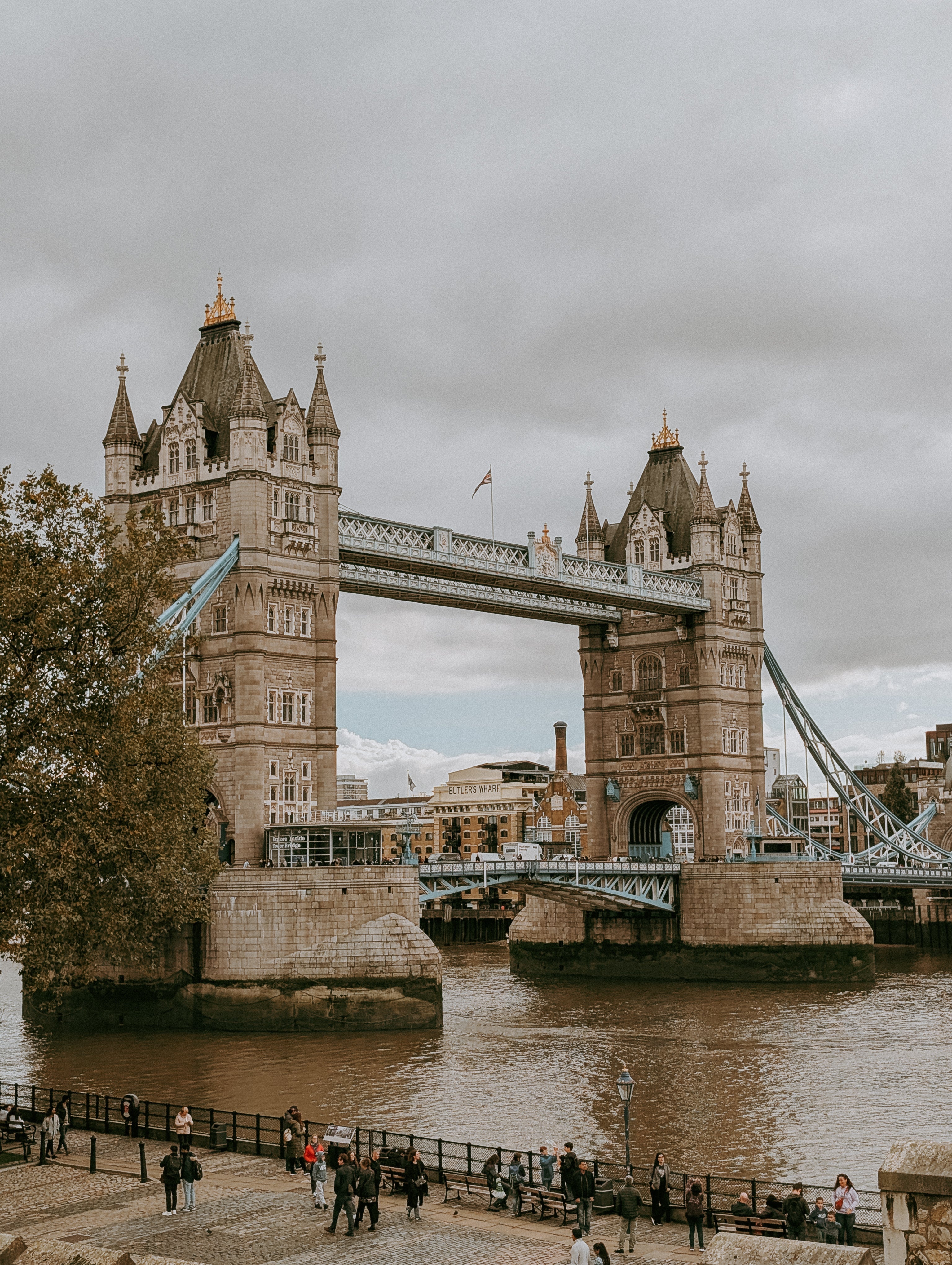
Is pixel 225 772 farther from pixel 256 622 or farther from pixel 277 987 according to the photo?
pixel 277 987

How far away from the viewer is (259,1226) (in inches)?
952

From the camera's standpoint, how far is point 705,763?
261 ft

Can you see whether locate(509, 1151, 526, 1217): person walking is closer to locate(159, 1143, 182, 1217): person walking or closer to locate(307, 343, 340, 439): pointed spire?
locate(159, 1143, 182, 1217): person walking

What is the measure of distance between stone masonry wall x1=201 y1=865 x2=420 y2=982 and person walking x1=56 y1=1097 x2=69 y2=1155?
2115 cm

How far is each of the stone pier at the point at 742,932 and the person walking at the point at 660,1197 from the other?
45.3 metres

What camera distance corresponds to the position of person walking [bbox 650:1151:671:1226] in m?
25.4

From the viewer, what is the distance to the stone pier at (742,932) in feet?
228

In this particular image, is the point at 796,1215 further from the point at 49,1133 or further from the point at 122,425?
the point at 122,425

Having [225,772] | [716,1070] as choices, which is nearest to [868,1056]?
[716,1070]

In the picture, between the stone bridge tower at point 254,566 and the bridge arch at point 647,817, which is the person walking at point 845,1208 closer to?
the stone bridge tower at point 254,566

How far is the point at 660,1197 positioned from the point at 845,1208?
3.55 m

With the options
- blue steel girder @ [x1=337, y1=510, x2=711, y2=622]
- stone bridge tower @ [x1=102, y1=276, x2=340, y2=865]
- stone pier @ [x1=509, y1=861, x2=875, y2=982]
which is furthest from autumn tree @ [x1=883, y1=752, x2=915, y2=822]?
stone bridge tower @ [x1=102, y1=276, x2=340, y2=865]

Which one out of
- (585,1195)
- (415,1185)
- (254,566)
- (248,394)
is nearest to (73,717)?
(415,1185)

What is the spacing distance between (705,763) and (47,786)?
51.5 m
